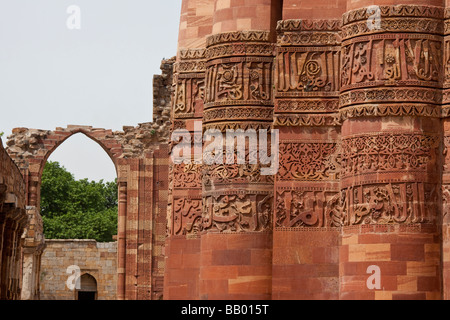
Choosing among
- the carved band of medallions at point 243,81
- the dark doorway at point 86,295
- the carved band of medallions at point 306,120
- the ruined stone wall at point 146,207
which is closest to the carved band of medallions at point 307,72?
the carved band of medallions at point 306,120

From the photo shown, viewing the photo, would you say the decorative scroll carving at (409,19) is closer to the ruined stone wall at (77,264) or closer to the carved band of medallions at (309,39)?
the carved band of medallions at (309,39)

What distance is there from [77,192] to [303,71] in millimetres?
54568

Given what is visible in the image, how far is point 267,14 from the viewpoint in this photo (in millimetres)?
16297

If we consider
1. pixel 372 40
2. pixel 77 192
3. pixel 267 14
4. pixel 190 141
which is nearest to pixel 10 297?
pixel 190 141

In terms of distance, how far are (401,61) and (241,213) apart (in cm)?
299

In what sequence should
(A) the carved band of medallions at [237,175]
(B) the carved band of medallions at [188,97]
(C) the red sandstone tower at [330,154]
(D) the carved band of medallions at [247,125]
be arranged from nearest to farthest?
1. (C) the red sandstone tower at [330,154]
2. (A) the carved band of medallions at [237,175]
3. (D) the carved band of medallions at [247,125]
4. (B) the carved band of medallions at [188,97]

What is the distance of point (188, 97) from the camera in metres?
18.4

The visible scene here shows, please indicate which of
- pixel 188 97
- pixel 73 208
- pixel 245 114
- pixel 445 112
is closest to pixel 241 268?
pixel 245 114

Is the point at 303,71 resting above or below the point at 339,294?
above

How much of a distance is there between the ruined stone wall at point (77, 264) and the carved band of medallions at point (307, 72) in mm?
36320

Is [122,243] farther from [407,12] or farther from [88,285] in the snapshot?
[88,285]

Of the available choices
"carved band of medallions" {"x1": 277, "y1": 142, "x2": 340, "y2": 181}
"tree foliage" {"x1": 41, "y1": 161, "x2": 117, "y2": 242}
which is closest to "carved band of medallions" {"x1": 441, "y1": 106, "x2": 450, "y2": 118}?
"carved band of medallions" {"x1": 277, "y1": 142, "x2": 340, "y2": 181}

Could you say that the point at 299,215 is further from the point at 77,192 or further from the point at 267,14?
the point at 77,192

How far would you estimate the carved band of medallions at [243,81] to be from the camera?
16.0 m
